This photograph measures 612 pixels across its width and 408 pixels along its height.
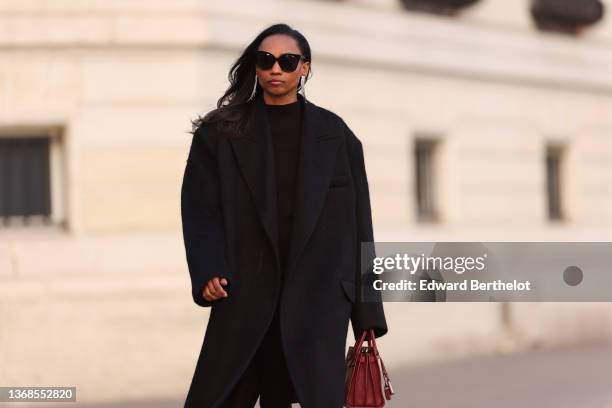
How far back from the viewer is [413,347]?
14.3 m

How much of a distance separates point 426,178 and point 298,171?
961 cm

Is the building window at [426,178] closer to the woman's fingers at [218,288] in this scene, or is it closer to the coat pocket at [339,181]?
the coat pocket at [339,181]

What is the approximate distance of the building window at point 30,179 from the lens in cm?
1240

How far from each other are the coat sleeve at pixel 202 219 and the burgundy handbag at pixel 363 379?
23.1 inches

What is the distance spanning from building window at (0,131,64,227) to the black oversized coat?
668 centimetres

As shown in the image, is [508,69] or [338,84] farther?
[508,69]

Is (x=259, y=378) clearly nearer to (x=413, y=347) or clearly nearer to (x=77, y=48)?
(x=77, y=48)

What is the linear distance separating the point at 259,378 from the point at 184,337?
6221 millimetres

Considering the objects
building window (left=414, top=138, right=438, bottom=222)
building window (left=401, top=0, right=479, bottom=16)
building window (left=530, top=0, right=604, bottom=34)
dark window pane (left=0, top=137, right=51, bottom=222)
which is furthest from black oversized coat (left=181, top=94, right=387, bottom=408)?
building window (left=530, top=0, right=604, bottom=34)

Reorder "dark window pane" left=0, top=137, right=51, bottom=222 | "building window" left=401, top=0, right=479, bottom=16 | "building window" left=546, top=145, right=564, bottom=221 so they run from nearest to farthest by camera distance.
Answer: "dark window pane" left=0, top=137, right=51, bottom=222
"building window" left=401, top=0, right=479, bottom=16
"building window" left=546, top=145, right=564, bottom=221

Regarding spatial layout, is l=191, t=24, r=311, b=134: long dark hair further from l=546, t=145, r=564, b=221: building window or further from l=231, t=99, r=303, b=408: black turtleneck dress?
l=546, t=145, r=564, b=221: building window

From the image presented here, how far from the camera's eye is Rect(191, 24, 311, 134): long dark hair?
6.00m

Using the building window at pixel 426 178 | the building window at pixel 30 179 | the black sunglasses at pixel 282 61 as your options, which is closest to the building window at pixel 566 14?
the building window at pixel 426 178

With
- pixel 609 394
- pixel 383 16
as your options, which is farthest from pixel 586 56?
pixel 609 394
